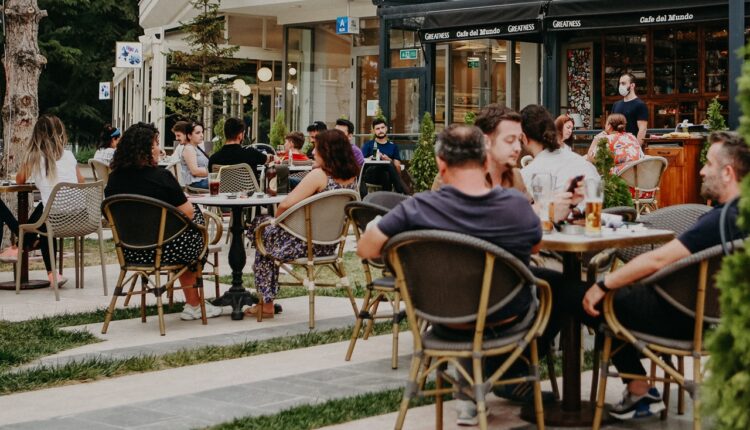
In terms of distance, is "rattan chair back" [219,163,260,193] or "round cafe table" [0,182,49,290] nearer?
"round cafe table" [0,182,49,290]

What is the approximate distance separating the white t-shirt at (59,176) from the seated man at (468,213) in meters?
5.49

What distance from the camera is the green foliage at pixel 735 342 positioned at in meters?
2.26

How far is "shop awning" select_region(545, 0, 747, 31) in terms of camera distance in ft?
42.9

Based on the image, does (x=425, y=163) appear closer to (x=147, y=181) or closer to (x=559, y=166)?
(x=147, y=181)

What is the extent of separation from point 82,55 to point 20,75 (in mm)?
27897

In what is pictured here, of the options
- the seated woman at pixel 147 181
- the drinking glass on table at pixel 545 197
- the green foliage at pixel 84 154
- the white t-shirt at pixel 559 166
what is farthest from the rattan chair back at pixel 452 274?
the green foliage at pixel 84 154

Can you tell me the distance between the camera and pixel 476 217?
3914mm

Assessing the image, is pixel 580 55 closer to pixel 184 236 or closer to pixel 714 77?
pixel 714 77

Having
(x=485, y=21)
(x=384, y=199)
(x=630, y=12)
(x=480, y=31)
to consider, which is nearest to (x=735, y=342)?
(x=384, y=199)

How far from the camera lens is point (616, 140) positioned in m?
11.1

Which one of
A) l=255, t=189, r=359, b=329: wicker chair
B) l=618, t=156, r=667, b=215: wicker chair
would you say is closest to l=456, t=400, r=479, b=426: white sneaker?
l=255, t=189, r=359, b=329: wicker chair

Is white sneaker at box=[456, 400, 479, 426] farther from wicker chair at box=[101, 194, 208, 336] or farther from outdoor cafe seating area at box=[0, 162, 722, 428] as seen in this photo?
wicker chair at box=[101, 194, 208, 336]

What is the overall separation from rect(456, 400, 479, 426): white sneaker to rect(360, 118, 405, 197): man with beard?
29.9 ft

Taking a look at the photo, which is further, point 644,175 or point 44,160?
point 644,175
